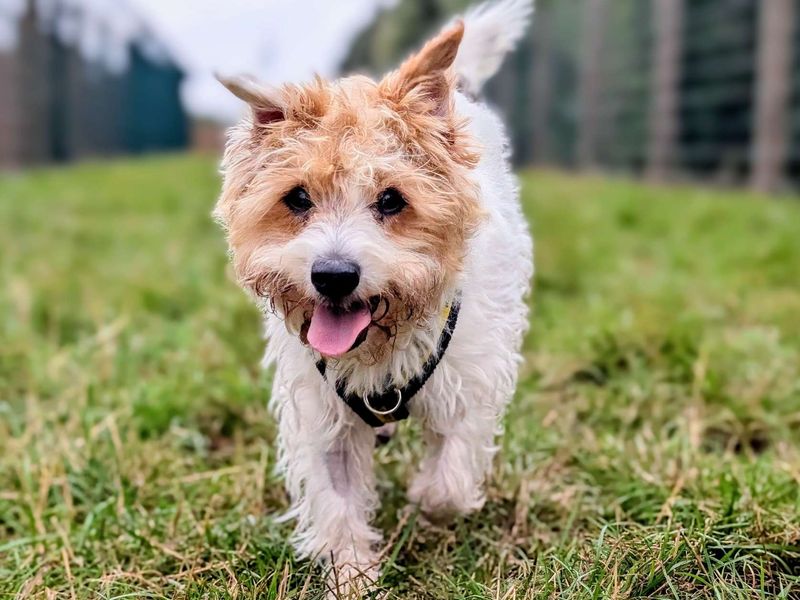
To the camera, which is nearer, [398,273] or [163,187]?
[398,273]

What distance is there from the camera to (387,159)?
87.5 inches

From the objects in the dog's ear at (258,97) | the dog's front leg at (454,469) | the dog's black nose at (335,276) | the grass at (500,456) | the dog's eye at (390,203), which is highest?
the dog's ear at (258,97)

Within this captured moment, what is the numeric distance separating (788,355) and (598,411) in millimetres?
1113

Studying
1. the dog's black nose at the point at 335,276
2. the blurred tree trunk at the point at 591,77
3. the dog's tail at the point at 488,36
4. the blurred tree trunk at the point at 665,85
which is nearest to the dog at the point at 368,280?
the dog's black nose at the point at 335,276

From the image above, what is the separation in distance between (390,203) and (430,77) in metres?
0.34

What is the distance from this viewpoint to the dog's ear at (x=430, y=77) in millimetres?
2252

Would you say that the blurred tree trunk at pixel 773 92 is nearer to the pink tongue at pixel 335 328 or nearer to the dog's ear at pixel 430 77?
the dog's ear at pixel 430 77

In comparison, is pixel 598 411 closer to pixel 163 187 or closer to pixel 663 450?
pixel 663 450

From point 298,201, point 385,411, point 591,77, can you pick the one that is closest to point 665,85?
point 591,77

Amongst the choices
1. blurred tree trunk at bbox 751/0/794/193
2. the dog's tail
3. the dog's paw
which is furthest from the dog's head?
blurred tree trunk at bbox 751/0/794/193

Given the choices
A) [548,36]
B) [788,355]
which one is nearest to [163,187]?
[548,36]

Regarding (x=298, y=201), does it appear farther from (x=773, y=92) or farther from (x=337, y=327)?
(x=773, y=92)

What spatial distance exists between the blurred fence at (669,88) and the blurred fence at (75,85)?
9.65 m

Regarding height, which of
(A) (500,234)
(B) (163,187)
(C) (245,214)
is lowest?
(B) (163,187)
